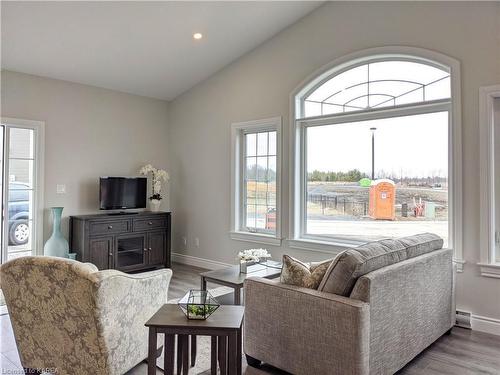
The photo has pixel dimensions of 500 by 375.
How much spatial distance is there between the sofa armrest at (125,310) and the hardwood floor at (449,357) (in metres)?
0.36

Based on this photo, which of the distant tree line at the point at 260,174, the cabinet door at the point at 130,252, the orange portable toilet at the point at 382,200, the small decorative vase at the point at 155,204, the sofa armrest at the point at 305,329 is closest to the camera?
the sofa armrest at the point at 305,329

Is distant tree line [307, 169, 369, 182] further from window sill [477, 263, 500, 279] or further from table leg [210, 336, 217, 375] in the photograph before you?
table leg [210, 336, 217, 375]

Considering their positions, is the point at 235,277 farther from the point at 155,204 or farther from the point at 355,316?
the point at 155,204

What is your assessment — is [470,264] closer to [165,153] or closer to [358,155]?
[358,155]

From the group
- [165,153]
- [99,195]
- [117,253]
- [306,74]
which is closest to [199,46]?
[306,74]

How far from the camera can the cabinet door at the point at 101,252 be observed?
511cm

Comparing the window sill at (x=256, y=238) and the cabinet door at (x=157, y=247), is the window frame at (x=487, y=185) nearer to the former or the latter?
the window sill at (x=256, y=238)

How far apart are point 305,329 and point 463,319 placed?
6.63 feet

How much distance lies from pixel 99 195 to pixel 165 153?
4.65 feet

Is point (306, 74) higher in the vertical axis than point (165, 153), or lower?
higher

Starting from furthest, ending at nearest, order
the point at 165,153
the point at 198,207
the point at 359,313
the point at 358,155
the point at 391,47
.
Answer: the point at 165,153, the point at 198,207, the point at 358,155, the point at 391,47, the point at 359,313

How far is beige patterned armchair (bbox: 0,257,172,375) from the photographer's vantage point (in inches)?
84.1

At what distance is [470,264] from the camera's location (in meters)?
3.56

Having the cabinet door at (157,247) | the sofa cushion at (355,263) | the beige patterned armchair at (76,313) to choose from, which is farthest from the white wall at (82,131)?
the sofa cushion at (355,263)
